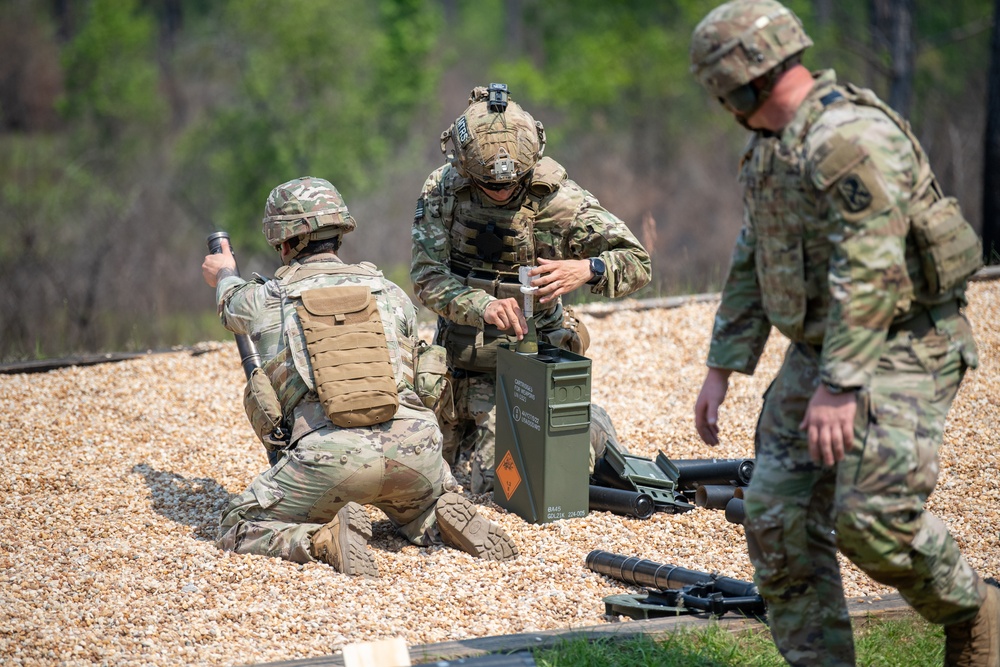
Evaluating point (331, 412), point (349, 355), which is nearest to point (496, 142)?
point (349, 355)

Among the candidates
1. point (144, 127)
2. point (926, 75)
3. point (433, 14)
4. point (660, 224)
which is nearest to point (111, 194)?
point (144, 127)

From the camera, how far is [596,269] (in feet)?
17.7

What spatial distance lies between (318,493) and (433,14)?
27.7 metres

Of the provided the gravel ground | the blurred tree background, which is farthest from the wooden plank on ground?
the blurred tree background

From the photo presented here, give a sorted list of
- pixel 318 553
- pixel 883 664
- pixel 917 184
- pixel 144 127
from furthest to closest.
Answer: pixel 144 127 < pixel 318 553 < pixel 883 664 < pixel 917 184

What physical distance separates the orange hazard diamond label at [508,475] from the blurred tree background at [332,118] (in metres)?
15.1

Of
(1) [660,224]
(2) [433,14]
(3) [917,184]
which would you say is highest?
(2) [433,14]

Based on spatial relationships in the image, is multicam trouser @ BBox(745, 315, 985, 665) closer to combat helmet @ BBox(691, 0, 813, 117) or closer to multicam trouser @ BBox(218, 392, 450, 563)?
combat helmet @ BBox(691, 0, 813, 117)

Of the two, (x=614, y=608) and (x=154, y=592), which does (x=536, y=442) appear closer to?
(x=614, y=608)

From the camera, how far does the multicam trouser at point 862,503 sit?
299 cm

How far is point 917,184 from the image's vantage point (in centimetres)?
302

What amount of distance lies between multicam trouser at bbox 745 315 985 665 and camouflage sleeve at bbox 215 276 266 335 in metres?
2.54

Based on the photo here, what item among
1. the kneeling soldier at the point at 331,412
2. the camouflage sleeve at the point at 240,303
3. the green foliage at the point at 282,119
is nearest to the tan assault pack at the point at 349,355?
the kneeling soldier at the point at 331,412

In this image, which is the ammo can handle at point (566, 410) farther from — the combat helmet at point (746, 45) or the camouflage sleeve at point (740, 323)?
the combat helmet at point (746, 45)
